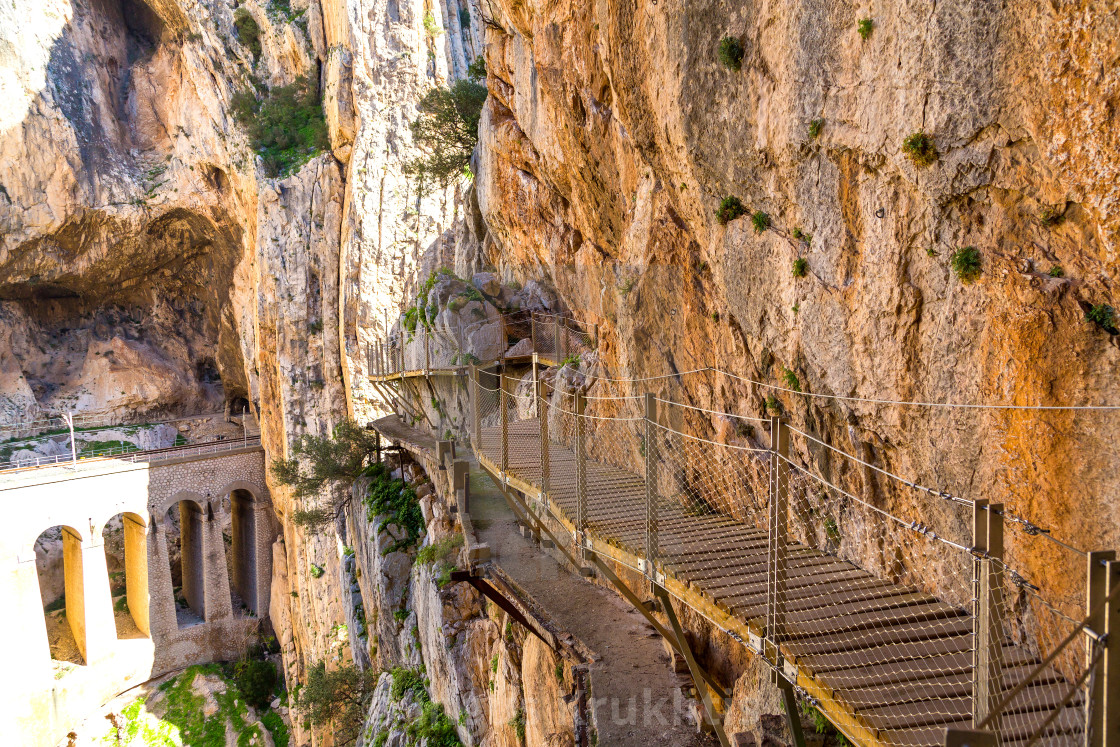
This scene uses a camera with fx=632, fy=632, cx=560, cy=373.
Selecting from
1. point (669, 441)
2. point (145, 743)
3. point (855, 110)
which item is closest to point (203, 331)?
point (145, 743)

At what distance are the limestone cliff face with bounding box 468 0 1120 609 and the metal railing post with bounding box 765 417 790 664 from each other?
110 cm

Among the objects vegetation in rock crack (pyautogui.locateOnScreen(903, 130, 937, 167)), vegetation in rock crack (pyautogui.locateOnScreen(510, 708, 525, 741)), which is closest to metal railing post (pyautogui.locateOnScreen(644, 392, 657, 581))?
vegetation in rock crack (pyautogui.locateOnScreen(903, 130, 937, 167))

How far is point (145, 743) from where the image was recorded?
2045 cm

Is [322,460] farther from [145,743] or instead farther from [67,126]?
[67,126]

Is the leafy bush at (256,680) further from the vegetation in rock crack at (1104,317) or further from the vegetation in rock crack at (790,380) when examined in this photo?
the vegetation in rock crack at (1104,317)

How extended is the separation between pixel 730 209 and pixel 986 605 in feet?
11.6

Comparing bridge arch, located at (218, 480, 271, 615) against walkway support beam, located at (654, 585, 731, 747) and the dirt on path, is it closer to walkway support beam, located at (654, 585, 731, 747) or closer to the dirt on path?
the dirt on path

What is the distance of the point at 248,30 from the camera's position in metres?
25.9

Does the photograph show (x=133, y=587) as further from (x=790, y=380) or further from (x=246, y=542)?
(x=790, y=380)

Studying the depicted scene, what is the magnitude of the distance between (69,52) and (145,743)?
27128 millimetres

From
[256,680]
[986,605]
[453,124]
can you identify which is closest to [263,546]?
[256,680]

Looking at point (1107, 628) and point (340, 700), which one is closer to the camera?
point (1107, 628)

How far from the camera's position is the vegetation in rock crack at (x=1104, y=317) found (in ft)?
9.41

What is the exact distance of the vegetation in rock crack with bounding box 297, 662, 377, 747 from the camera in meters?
Answer: 15.2
